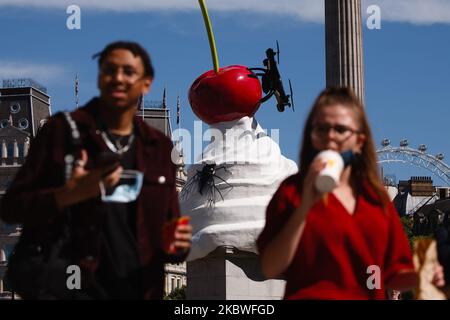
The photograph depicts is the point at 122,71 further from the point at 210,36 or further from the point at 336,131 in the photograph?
the point at 210,36

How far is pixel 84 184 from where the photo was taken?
14.7 ft

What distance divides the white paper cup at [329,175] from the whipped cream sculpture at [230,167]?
1114cm

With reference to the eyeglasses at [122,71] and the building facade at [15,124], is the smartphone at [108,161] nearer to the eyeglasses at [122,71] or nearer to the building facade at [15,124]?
the eyeglasses at [122,71]

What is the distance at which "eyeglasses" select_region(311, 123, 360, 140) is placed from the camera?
4867 mm

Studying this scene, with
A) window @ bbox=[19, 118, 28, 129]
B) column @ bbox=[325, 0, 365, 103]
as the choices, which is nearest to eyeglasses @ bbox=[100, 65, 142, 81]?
column @ bbox=[325, 0, 365, 103]

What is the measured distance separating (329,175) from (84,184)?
3.36ft

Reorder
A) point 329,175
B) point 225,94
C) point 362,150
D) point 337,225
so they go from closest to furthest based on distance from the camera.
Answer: point 329,175 < point 337,225 < point 362,150 < point 225,94

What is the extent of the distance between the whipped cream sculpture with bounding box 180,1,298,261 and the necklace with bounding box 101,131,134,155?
10789mm

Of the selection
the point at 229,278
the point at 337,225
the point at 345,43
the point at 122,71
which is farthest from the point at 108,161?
the point at 345,43

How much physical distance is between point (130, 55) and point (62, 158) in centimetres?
58

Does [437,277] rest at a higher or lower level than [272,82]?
lower
